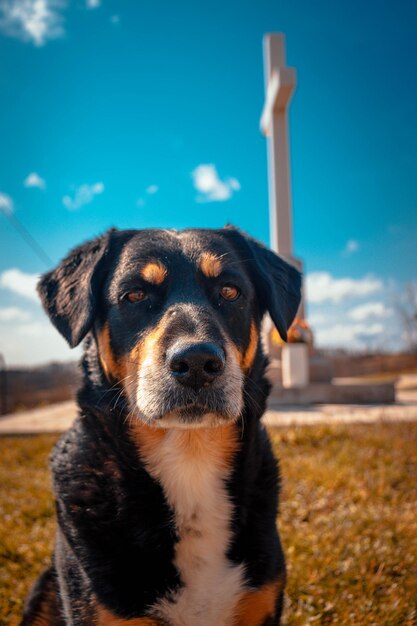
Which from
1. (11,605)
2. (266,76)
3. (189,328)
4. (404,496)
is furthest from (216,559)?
(266,76)

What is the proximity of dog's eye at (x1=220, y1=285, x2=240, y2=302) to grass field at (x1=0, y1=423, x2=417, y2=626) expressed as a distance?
1939 millimetres

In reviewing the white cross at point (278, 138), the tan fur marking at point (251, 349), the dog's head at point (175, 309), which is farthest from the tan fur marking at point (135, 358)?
the white cross at point (278, 138)

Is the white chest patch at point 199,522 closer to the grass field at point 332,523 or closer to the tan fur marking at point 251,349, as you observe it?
the tan fur marking at point 251,349

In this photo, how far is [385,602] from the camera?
3.12 metres

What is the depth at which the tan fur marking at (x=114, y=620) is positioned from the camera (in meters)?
2.16

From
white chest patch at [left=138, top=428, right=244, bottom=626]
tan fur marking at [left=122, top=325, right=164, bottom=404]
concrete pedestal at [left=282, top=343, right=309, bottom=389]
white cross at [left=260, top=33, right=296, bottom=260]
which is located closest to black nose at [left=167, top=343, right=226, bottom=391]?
tan fur marking at [left=122, top=325, right=164, bottom=404]

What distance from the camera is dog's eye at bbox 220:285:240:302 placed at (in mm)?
2850

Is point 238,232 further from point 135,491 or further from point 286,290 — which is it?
point 135,491

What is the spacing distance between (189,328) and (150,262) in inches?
23.7

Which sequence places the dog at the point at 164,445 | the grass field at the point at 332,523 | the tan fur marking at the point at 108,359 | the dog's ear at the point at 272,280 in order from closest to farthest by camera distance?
1. the dog at the point at 164,445
2. the tan fur marking at the point at 108,359
3. the dog's ear at the point at 272,280
4. the grass field at the point at 332,523

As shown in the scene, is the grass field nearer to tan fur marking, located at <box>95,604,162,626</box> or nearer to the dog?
the dog

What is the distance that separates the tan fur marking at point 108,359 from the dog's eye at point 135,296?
0.20m

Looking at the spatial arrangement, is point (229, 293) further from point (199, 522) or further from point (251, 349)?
point (199, 522)

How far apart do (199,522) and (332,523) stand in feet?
6.91
